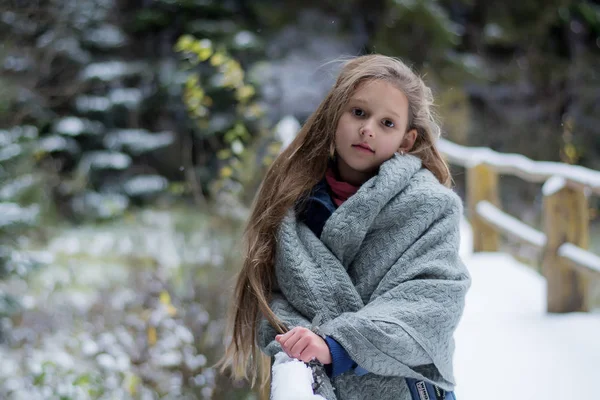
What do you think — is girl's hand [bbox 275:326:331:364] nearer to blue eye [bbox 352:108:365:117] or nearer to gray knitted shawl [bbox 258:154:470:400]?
gray knitted shawl [bbox 258:154:470:400]

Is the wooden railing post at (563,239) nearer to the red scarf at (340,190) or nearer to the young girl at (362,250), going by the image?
the young girl at (362,250)

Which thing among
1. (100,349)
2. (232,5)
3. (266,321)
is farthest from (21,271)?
(232,5)

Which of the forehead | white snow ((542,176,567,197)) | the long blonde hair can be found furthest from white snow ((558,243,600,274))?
the forehead

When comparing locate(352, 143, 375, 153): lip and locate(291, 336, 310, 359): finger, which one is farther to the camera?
locate(352, 143, 375, 153): lip

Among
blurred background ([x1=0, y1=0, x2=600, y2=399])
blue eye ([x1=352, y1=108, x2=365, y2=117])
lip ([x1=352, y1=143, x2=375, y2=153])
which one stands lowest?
blurred background ([x1=0, y1=0, x2=600, y2=399])

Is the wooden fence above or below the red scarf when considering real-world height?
below

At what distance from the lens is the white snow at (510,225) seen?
4.04 metres

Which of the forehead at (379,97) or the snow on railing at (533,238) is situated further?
the snow on railing at (533,238)

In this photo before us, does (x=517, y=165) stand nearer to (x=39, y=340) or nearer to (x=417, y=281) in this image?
(x=417, y=281)

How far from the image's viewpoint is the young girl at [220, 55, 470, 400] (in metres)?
1.18

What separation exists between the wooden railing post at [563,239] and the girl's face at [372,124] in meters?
2.53

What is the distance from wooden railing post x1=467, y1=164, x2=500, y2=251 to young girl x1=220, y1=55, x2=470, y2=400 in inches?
153

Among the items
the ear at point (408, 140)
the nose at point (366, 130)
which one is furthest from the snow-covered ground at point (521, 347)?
the nose at point (366, 130)

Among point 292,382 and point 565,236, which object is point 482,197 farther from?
point 292,382
